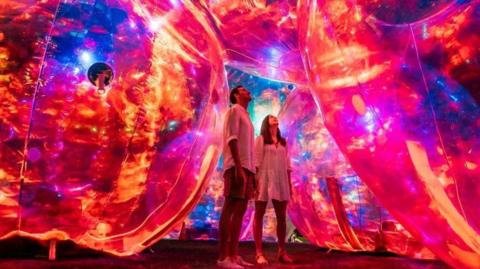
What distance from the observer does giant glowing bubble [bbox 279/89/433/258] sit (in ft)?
12.4

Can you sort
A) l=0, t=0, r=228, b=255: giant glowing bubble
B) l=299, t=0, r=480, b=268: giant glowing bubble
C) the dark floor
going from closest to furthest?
l=299, t=0, r=480, b=268: giant glowing bubble
l=0, t=0, r=228, b=255: giant glowing bubble
the dark floor

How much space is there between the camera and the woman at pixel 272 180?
3.89 m

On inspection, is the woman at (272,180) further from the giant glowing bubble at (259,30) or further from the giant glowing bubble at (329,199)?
the giant glowing bubble at (259,30)

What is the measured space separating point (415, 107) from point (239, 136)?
165 cm

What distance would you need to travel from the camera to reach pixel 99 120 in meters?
2.98

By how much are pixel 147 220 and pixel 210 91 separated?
1127 millimetres

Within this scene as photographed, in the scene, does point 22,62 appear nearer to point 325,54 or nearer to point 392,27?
point 325,54

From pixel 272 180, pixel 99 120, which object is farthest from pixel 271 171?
pixel 99 120

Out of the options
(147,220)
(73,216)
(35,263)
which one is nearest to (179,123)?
(147,220)

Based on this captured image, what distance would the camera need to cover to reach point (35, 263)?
300 cm

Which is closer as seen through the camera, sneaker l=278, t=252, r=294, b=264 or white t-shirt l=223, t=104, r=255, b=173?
white t-shirt l=223, t=104, r=255, b=173

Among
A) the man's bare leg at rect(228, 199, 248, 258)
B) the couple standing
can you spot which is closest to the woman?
the couple standing

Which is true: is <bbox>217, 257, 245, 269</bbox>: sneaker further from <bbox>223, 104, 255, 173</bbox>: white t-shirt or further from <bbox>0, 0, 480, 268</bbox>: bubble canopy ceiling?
<bbox>223, 104, 255, 173</bbox>: white t-shirt

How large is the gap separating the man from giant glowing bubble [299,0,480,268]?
1136 mm
